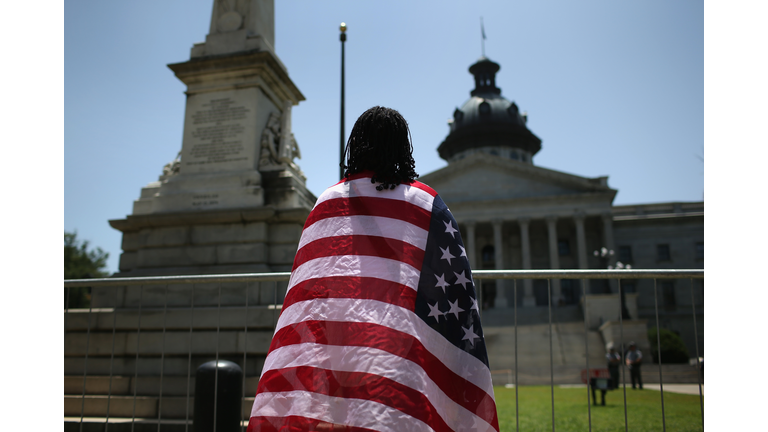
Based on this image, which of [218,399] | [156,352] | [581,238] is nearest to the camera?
[218,399]

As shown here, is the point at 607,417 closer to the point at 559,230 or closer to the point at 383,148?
the point at 383,148

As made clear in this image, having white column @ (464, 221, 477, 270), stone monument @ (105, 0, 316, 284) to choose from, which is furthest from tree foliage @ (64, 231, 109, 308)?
stone monument @ (105, 0, 316, 284)

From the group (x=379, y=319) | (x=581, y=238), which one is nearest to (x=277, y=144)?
(x=379, y=319)

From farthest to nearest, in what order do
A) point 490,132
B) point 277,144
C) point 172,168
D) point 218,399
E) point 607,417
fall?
point 490,132 → point 607,417 → point 172,168 → point 277,144 → point 218,399

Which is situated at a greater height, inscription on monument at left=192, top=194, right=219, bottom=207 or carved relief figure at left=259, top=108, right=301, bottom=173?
carved relief figure at left=259, top=108, right=301, bottom=173

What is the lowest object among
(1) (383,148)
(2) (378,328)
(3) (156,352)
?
(3) (156,352)

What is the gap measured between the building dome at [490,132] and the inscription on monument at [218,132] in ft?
219

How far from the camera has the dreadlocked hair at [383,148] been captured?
2.72m

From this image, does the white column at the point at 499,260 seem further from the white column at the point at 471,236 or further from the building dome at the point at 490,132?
the building dome at the point at 490,132

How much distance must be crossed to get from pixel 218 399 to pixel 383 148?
2942mm

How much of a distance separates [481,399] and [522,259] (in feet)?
186

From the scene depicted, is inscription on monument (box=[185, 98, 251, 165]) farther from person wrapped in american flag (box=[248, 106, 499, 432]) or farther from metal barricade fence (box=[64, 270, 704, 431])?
person wrapped in american flag (box=[248, 106, 499, 432])

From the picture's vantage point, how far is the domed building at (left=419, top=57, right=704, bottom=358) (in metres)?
53.0

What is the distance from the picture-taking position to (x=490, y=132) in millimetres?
73562
